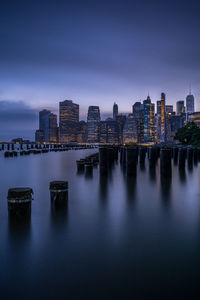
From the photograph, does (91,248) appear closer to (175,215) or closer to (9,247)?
(9,247)

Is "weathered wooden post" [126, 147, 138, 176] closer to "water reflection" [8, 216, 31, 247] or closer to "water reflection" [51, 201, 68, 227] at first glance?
"water reflection" [51, 201, 68, 227]

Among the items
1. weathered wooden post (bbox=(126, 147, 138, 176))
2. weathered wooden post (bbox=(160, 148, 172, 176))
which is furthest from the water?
weathered wooden post (bbox=(160, 148, 172, 176))

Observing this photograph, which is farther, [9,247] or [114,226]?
[114,226]

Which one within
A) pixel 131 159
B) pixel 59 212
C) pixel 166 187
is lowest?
pixel 166 187

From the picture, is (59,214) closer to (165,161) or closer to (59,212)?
(59,212)

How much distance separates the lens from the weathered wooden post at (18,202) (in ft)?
25.6

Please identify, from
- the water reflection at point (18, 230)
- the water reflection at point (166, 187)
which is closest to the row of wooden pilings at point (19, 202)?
the water reflection at point (18, 230)

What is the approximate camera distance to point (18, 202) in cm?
792

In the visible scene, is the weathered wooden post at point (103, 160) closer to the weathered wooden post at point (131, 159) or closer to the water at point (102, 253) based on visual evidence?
the weathered wooden post at point (131, 159)

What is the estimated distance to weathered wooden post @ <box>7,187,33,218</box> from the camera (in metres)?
7.80

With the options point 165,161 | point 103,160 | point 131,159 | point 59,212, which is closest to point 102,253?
point 59,212

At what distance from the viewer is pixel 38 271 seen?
15.3ft

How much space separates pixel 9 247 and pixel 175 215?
6.07 m

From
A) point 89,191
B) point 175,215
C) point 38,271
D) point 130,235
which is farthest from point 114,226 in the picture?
point 89,191
